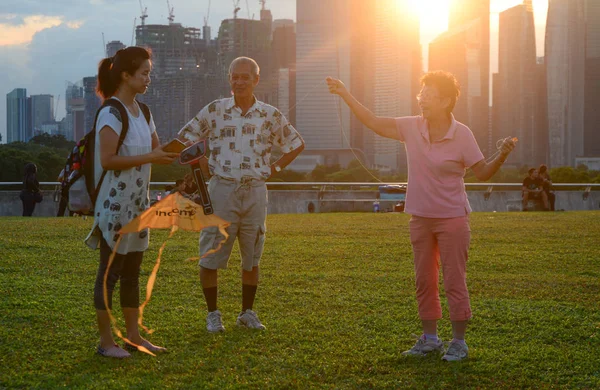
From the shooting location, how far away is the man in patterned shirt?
18.4ft

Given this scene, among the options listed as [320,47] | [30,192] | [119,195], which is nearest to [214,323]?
[119,195]

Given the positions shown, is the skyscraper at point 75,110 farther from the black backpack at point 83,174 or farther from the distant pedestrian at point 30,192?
the black backpack at point 83,174

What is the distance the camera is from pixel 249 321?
5.87m

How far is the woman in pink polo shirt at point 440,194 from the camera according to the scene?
5016 millimetres

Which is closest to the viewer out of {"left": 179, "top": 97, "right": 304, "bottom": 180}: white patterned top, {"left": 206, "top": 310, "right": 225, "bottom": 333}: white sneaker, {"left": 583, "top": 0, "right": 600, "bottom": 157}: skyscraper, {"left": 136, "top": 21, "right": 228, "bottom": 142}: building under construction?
{"left": 179, "top": 97, "right": 304, "bottom": 180}: white patterned top

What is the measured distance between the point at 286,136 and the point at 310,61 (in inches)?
3366

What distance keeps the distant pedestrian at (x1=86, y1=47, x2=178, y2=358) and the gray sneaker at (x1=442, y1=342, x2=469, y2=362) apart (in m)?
1.94

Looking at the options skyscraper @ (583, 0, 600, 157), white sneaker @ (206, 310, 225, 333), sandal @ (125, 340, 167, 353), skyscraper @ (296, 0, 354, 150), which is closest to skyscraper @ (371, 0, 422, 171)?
skyscraper @ (296, 0, 354, 150)

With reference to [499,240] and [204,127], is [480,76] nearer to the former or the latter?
[499,240]

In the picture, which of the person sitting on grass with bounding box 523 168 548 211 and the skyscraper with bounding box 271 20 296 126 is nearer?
the person sitting on grass with bounding box 523 168 548 211

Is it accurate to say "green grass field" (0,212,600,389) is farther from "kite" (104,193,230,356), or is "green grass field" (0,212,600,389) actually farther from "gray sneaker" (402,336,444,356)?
"kite" (104,193,230,356)

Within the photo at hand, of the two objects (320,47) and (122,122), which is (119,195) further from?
(320,47)

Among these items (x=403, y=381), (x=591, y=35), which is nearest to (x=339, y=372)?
(x=403, y=381)

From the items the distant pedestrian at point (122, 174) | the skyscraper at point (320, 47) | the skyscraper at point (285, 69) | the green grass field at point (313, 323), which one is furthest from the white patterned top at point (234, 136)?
the skyscraper at point (320, 47)
